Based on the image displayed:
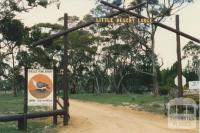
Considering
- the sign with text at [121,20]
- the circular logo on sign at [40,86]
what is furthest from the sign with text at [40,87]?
the sign with text at [121,20]

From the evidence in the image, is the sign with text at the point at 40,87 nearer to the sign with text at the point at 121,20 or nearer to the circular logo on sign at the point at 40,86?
the circular logo on sign at the point at 40,86

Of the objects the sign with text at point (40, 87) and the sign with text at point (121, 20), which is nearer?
the sign with text at point (40, 87)

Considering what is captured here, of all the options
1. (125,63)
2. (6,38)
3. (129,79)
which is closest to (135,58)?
(125,63)

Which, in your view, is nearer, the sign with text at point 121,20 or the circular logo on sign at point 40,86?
the circular logo on sign at point 40,86

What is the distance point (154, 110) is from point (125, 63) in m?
51.2

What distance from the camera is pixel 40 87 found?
68.9ft

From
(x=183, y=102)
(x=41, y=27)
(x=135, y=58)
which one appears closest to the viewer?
(x=183, y=102)

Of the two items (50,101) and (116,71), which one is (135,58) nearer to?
(116,71)

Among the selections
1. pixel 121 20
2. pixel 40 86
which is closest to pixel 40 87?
pixel 40 86

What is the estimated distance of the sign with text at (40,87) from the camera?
20719 mm

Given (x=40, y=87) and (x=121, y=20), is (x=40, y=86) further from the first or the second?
(x=121, y=20)

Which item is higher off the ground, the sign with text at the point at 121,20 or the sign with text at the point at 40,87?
the sign with text at the point at 121,20

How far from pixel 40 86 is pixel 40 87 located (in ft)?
0.14

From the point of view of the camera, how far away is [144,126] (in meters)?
20.6
